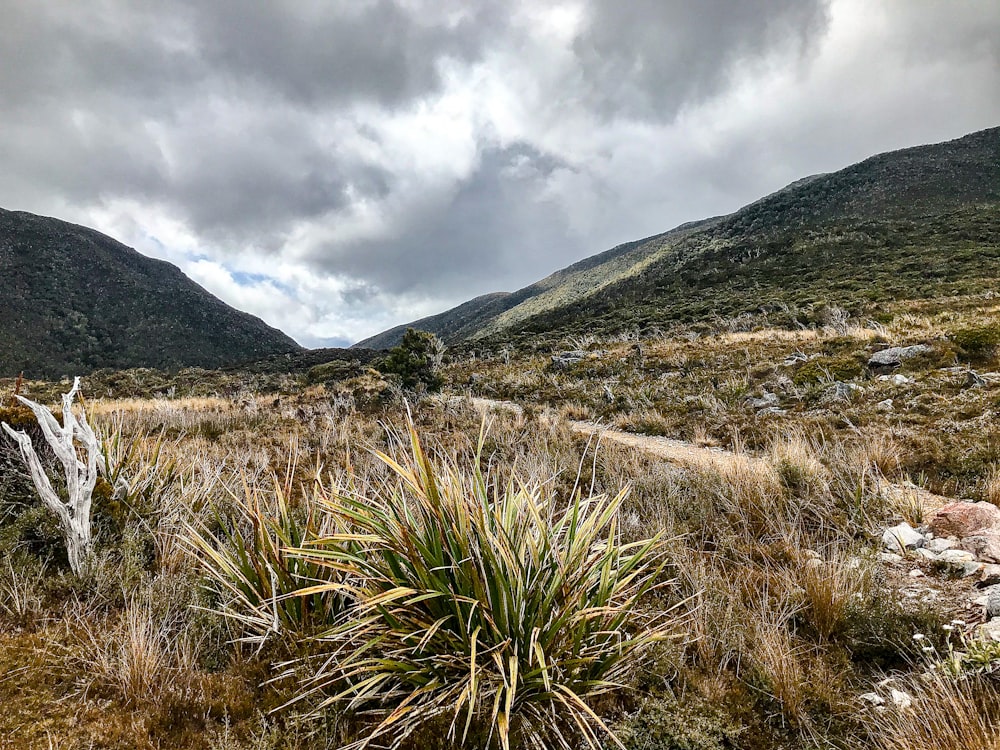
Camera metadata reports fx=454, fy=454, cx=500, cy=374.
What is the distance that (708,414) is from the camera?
1007 centimetres

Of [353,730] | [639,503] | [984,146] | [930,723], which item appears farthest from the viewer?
[984,146]

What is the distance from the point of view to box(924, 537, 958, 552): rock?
3404mm

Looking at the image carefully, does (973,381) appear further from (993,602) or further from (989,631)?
(989,631)

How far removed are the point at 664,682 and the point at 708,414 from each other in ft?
27.9

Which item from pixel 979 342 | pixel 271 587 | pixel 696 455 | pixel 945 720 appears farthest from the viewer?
pixel 979 342

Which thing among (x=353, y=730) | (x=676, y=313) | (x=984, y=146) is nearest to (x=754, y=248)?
(x=676, y=313)

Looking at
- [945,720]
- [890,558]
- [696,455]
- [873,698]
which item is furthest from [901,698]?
[696,455]

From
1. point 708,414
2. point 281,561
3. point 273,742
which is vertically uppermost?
point 281,561

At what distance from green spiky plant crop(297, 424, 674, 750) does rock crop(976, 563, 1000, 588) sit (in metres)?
2.25

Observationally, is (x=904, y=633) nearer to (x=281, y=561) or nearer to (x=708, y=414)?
(x=281, y=561)

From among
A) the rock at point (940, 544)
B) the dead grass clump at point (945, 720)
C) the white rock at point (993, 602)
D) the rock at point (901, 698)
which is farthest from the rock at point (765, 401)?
the dead grass clump at point (945, 720)

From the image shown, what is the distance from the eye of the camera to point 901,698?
2164mm

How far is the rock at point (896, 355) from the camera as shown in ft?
36.2

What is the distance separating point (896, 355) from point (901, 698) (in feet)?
40.2
